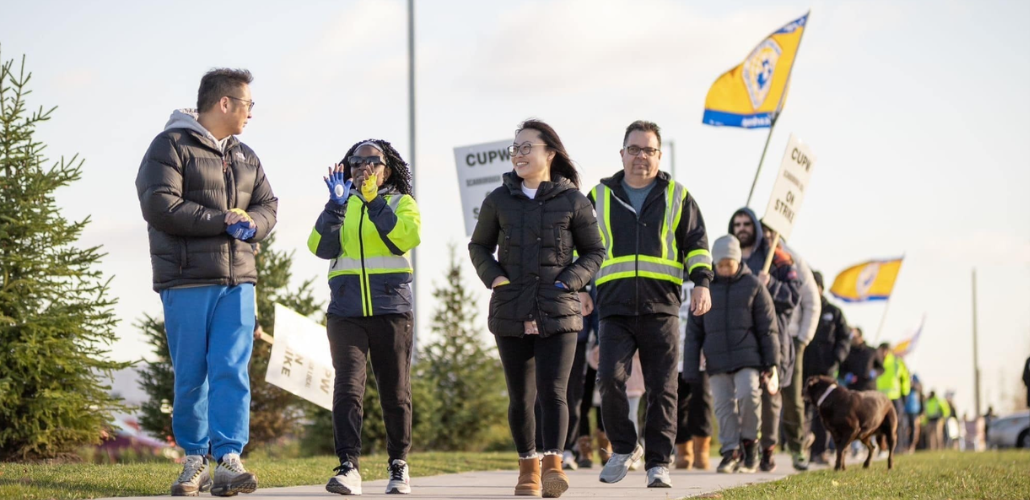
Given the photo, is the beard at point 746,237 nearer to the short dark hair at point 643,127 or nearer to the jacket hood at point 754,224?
the jacket hood at point 754,224

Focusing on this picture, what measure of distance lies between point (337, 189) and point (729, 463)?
481 cm

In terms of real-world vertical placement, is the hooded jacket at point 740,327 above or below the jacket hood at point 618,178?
below

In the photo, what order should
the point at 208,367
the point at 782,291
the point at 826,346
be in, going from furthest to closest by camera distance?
1. the point at 826,346
2. the point at 782,291
3. the point at 208,367

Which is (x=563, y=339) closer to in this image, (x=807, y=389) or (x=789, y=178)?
(x=807, y=389)

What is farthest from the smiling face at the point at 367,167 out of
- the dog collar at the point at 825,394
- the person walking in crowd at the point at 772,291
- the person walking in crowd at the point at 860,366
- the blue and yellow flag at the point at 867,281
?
the blue and yellow flag at the point at 867,281

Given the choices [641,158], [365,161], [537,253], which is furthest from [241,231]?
[641,158]

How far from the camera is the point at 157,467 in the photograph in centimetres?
897

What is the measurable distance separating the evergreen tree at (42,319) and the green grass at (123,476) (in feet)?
4.32

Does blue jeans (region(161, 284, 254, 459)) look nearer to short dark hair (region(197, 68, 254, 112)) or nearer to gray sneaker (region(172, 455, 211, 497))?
gray sneaker (region(172, 455, 211, 497))

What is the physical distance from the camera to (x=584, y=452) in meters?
12.0

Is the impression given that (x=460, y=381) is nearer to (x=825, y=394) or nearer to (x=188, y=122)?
(x=825, y=394)

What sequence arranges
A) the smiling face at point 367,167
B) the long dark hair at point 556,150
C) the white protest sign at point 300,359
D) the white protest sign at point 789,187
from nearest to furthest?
the smiling face at point 367,167
the long dark hair at point 556,150
the white protest sign at point 300,359
the white protest sign at point 789,187

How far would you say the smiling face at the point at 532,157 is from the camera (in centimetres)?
760

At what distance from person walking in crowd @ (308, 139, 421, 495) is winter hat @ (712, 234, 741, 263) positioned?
3926 mm
